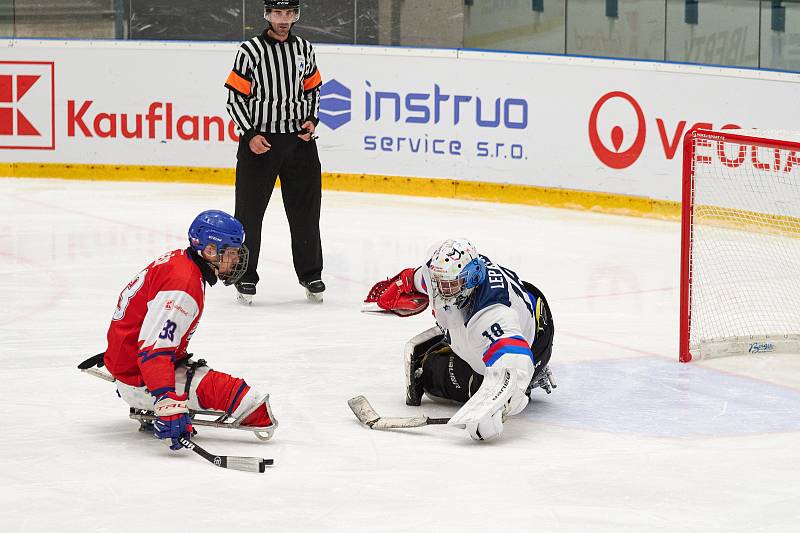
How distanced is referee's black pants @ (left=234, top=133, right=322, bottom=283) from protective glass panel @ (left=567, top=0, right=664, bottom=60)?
3.91m

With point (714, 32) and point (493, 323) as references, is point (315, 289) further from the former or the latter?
point (714, 32)

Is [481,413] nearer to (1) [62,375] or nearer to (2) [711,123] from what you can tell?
(1) [62,375]

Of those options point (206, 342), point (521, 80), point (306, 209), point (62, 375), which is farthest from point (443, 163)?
point (62, 375)

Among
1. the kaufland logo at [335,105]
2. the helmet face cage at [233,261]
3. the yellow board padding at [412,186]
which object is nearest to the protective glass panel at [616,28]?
the yellow board padding at [412,186]

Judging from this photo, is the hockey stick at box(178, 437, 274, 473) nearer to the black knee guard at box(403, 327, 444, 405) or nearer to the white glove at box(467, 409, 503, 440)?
the white glove at box(467, 409, 503, 440)

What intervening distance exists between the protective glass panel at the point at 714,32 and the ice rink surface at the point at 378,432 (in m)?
2.02

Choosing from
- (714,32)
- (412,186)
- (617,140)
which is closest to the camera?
(714,32)

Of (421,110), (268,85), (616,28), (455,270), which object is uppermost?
(616,28)

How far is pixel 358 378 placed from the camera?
5.40m

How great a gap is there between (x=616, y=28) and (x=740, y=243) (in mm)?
3646

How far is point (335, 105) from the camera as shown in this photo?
11297 mm

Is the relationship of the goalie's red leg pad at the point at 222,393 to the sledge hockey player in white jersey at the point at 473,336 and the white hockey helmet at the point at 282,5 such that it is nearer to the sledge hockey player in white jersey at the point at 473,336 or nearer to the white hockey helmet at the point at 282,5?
the sledge hockey player in white jersey at the point at 473,336

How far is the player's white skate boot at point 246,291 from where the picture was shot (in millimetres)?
6883

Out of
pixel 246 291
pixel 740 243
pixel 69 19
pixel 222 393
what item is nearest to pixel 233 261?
pixel 222 393
